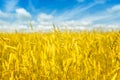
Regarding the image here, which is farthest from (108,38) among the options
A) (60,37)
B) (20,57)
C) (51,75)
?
(51,75)

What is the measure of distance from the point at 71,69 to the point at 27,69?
36 cm

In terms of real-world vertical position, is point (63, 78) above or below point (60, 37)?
below

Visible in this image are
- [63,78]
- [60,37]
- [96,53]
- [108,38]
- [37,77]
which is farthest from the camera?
[108,38]

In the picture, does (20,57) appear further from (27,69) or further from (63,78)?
(63,78)

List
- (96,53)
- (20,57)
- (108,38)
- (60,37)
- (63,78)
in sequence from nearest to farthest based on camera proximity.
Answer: (63,78) < (20,57) < (96,53) < (60,37) < (108,38)

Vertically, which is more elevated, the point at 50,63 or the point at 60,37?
the point at 60,37

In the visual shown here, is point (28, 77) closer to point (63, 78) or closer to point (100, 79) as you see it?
point (63, 78)

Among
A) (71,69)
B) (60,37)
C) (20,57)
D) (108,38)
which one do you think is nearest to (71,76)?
(71,69)

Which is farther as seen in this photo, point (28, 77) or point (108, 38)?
point (108, 38)

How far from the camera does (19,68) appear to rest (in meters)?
2.15

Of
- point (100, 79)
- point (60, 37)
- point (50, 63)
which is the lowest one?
point (100, 79)

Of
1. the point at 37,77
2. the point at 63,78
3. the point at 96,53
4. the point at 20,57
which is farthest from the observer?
the point at 96,53

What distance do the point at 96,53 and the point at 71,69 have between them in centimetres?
72

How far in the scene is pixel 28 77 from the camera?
2076 millimetres
